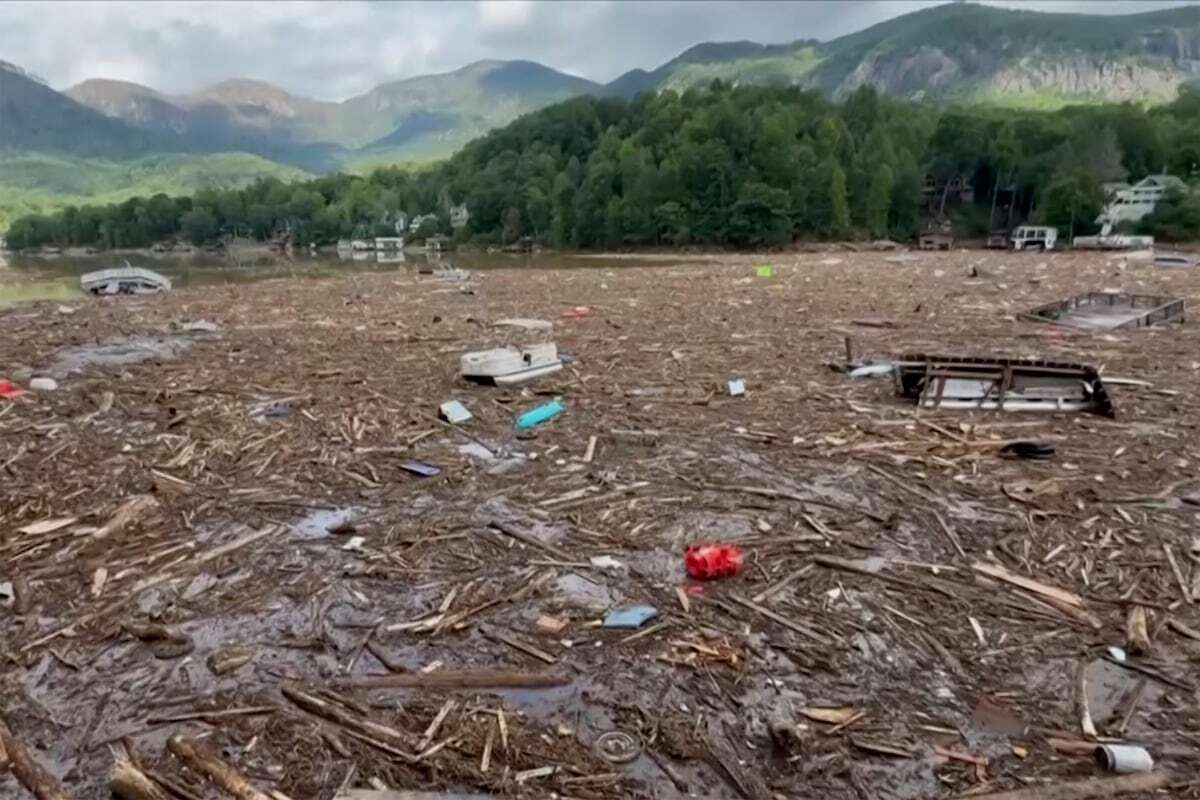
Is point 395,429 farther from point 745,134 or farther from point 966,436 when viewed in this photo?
point 745,134

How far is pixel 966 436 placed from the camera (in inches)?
269

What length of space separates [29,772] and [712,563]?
3.21 meters

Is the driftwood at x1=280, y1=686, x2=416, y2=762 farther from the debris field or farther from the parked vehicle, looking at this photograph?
the parked vehicle

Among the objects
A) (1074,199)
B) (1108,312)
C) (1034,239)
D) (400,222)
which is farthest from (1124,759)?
(400,222)

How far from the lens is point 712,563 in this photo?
14.5ft

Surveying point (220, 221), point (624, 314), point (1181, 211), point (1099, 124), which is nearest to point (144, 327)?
point (624, 314)

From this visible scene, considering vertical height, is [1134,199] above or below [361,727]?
above

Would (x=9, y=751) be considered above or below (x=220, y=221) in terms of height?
below

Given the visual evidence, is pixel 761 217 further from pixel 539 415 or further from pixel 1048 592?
pixel 1048 592

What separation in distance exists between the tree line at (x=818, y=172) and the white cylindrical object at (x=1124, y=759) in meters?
59.0

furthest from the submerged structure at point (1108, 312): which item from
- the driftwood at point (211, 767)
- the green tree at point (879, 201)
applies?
the green tree at point (879, 201)

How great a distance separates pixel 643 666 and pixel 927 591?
1.75 m

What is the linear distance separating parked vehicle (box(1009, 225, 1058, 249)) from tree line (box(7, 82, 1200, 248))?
7726 millimetres

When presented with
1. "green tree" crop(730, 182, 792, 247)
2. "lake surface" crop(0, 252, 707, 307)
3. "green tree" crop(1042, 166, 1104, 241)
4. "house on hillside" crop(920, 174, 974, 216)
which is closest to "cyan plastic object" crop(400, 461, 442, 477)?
"lake surface" crop(0, 252, 707, 307)
